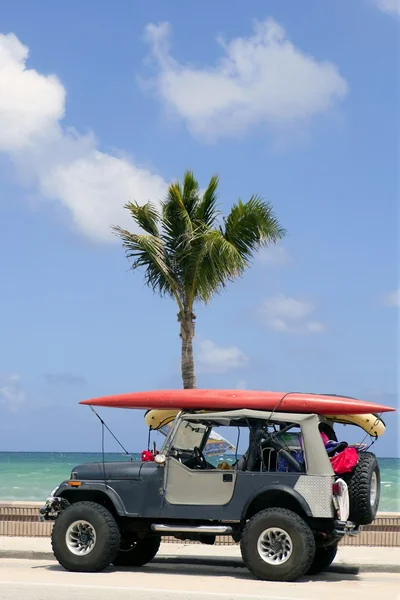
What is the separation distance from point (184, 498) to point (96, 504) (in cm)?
123

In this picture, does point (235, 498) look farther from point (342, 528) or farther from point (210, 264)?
point (210, 264)

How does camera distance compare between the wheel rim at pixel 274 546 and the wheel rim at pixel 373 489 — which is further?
the wheel rim at pixel 373 489

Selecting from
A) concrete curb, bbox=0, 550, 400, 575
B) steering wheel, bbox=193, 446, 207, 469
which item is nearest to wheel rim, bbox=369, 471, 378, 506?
concrete curb, bbox=0, 550, 400, 575

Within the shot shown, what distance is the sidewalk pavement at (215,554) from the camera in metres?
15.1

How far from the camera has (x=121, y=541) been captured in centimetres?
1478

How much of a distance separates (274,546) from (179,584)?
1.30m

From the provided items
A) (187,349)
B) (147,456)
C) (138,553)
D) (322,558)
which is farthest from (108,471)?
(187,349)

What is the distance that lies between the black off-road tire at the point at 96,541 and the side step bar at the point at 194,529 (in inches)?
23.2

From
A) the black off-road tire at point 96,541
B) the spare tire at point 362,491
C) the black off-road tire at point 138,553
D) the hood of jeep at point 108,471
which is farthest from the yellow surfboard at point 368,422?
the black off-road tire at point 96,541

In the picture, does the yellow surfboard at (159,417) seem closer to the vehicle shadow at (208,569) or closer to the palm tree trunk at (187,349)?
the vehicle shadow at (208,569)

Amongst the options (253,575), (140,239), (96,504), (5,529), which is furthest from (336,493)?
(140,239)

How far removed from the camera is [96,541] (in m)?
13.9

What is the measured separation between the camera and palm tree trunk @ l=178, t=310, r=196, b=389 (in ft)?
78.4

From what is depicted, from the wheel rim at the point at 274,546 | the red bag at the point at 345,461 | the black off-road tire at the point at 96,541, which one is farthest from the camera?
the black off-road tire at the point at 96,541
